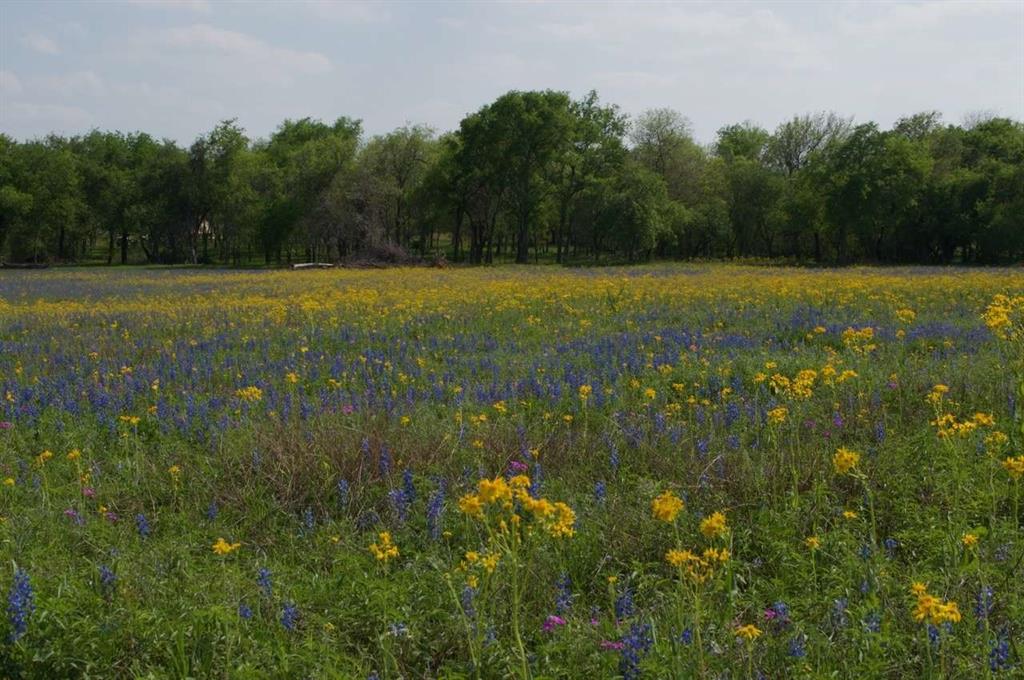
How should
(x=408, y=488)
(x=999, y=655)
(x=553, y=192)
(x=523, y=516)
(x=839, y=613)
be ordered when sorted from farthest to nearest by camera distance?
(x=553, y=192), (x=408, y=488), (x=523, y=516), (x=839, y=613), (x=999, y=655)

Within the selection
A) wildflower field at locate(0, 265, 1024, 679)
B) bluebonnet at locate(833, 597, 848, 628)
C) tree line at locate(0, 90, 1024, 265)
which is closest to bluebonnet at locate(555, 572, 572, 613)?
wildflower field at locate(0, 265, 1024, 679)

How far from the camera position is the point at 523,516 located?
14.9 ft

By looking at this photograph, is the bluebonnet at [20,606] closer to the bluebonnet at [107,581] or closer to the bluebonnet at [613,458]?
the bluebonnet at [107,581]

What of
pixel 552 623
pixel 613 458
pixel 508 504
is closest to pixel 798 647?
pixel 552 623

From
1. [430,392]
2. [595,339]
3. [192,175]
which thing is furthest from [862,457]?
[192,175]

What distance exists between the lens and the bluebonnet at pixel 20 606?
2.85 m

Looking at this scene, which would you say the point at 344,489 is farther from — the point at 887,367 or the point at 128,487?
the point at 887,367

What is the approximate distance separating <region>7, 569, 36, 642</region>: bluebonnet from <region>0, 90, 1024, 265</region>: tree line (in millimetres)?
46261

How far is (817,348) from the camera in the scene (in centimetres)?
967

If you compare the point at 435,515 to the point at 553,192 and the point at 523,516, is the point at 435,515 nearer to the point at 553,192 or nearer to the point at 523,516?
the point at 523,516

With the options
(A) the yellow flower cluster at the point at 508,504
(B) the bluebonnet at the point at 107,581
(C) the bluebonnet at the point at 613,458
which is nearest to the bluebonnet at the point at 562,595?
(A) the yellow flower cluster at the point at 508,504

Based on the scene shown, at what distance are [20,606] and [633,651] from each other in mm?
2460

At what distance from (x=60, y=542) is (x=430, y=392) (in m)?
3.89

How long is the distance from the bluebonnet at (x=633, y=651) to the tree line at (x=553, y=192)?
150ft
